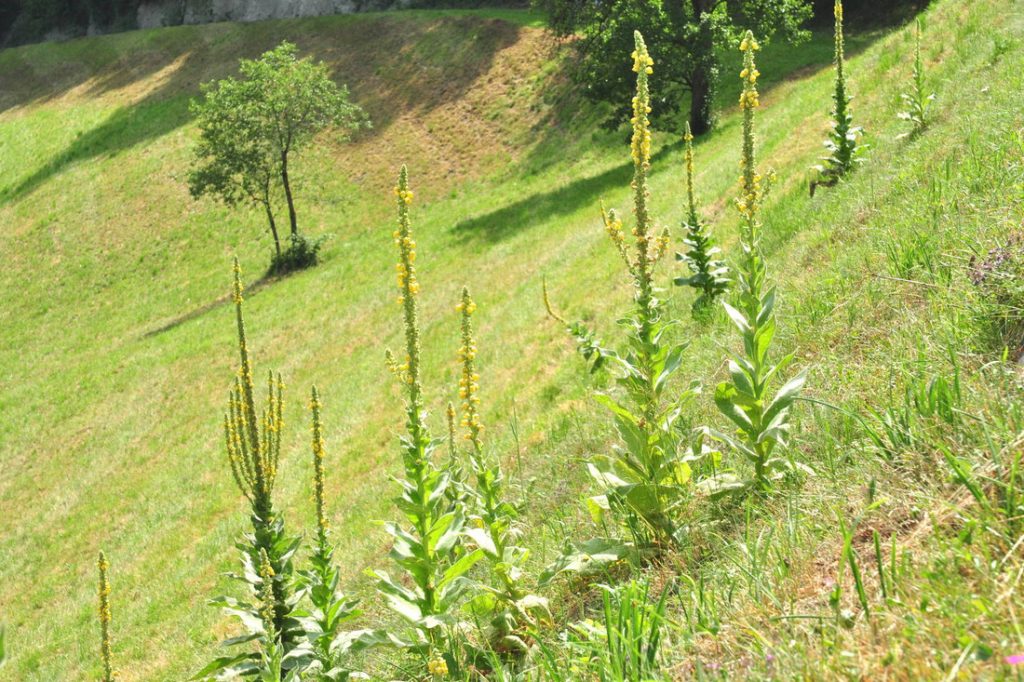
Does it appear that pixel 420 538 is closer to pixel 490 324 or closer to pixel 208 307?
pixel 490 324

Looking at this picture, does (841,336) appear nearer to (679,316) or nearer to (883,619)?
(883,619)

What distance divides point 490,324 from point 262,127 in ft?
84.9

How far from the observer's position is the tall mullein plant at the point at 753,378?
438 cm

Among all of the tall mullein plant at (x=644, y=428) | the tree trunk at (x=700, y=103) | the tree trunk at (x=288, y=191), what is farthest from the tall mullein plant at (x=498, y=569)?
the tree trunk at (x=288, y=191)

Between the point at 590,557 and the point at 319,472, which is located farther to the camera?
the point at 319,472

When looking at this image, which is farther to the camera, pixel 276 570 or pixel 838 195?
pixel 838 195

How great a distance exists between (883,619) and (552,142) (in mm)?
41634

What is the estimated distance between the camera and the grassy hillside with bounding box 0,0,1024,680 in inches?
125

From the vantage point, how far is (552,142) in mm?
42688

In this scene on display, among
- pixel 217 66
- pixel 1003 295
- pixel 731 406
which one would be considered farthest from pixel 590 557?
pixel 217 66

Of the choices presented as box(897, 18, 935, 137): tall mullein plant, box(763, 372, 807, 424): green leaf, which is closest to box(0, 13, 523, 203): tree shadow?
box(897, 18, 935, 137): tall mullein plant

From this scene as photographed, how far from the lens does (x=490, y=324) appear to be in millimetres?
20422

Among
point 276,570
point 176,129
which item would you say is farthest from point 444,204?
point 276,570

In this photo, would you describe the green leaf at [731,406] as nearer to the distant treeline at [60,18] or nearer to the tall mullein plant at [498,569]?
the tall mullein plant at [498,569]
